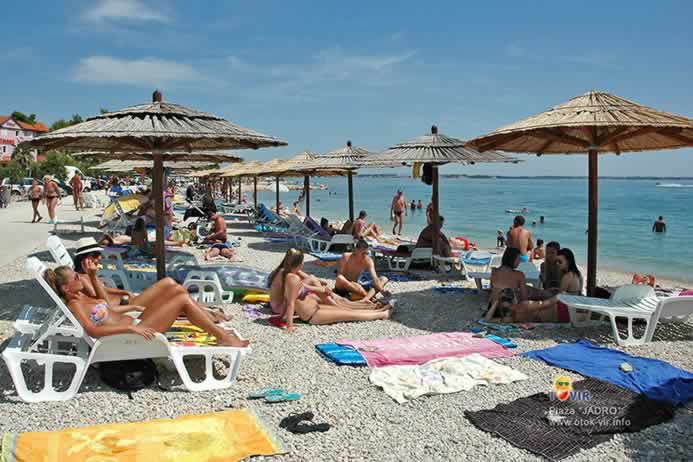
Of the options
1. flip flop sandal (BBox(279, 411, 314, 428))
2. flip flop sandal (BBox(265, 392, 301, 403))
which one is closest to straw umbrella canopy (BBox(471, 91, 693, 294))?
flip flop sandal (BBox(265, 392, 301, 403))

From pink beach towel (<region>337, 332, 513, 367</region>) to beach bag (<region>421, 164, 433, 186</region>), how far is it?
4494mm

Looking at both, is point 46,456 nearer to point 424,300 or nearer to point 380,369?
point 380,369

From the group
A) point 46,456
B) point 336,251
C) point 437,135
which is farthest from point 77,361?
point 336,251

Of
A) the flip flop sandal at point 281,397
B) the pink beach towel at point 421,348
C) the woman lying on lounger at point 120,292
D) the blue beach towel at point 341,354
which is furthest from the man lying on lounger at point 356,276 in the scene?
the flip flop sandal at point 281,397

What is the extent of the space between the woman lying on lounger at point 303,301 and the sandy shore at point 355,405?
0.16 m

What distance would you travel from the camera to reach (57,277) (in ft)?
13.0

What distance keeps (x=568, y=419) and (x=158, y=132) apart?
420cm

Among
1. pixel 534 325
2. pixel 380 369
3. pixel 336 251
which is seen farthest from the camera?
pixel 336 251

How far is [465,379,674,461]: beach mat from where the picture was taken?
3.26 metres

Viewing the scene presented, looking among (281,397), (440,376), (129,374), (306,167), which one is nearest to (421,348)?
(440,376)

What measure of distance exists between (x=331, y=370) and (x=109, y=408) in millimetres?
1625

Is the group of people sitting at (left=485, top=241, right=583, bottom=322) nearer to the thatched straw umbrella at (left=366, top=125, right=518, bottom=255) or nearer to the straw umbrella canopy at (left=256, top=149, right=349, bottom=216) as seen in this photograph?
the thatched straw umbrella at (left=366, top=125, right=518, bottom=255)

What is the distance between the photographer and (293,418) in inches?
138

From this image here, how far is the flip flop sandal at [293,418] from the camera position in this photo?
3448 mm
